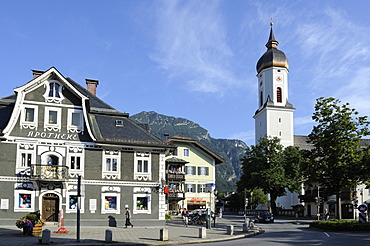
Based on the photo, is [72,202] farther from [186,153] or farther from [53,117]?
[186,153]

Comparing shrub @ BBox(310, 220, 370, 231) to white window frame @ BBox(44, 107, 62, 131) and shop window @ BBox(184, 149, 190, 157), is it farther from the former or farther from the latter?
shop window @ BBox(184, 149, 190, 157)

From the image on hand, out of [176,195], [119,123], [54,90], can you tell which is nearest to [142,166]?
[119,123]

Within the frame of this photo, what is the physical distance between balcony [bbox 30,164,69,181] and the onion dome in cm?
7265

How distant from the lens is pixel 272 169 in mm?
66938

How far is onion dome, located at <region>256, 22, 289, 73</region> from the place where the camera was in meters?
97.7

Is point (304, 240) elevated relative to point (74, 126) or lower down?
lower down

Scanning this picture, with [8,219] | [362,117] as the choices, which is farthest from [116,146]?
[362,117]

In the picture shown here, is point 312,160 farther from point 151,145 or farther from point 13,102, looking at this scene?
point 13,102

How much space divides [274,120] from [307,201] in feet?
91.5

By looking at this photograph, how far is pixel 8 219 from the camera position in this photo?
31.5 meters

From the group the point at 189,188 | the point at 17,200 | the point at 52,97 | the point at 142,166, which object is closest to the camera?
the point at 17,200

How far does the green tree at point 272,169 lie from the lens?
218ft

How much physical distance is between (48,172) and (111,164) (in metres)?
4.86

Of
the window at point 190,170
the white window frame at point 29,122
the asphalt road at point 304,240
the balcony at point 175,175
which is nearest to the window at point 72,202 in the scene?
the white window frame at point 29,122
